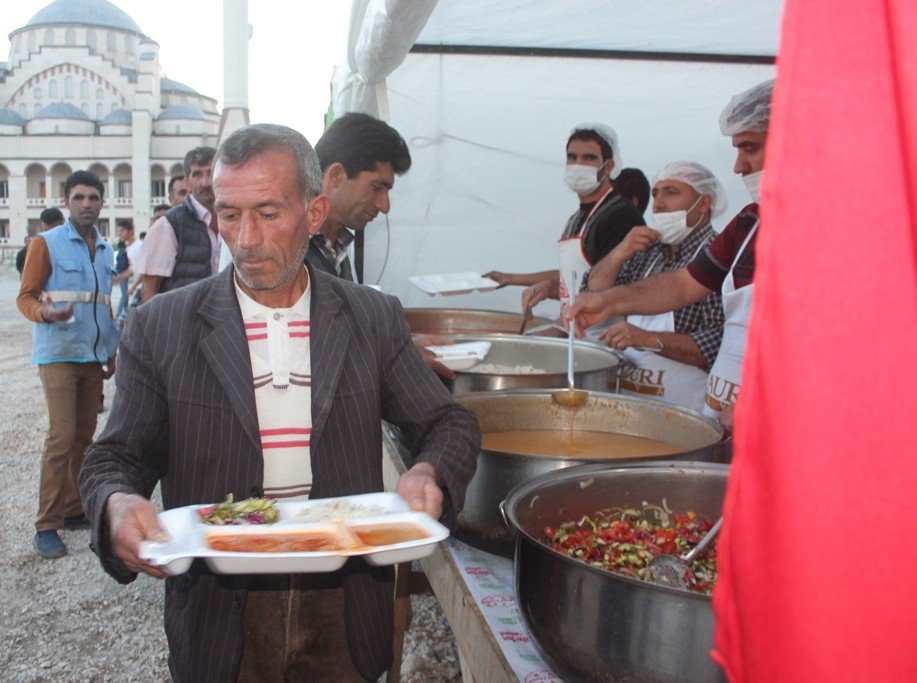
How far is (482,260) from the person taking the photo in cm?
515

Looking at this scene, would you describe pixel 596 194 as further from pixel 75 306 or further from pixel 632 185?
pixel 75 306

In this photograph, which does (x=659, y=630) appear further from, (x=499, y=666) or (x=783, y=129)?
(x=783, y=129)

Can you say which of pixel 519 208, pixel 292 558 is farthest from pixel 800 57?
pixel 519 208

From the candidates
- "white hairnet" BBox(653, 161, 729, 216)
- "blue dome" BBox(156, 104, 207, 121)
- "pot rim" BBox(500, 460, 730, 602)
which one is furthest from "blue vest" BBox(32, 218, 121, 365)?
"blue dome" BBox(156, 104, 207, 121)

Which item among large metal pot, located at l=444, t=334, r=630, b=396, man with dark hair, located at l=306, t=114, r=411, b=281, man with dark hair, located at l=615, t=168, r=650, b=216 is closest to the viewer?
large metal pot, located at l=444, t=334, r=630, b=396

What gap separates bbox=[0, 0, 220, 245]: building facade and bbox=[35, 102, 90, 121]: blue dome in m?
0.06

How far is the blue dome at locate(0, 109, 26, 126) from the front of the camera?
146 ft

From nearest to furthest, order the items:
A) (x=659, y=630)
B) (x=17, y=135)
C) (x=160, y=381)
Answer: (x=659, y=630) → (x=160, y=381) → (x=17, y=135)

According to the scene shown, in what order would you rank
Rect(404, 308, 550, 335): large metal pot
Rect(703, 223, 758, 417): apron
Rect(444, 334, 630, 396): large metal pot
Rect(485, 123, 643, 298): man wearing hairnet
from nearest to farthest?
1. Rect(444, 334, 630, 396): large metal pot
2. Rect(703, 223, 758, 417): apron
3. Rect(404, 308, 550, 335): large metal pot
4. Rect(485, 123, 643, 298): man wearing hairnet

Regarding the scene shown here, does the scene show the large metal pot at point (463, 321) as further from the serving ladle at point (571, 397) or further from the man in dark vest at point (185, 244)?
the serving ladle at point (571, 397)

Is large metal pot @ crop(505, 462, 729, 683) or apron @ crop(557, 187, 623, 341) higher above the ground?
apron @ crop(557, 187, 623, 341)

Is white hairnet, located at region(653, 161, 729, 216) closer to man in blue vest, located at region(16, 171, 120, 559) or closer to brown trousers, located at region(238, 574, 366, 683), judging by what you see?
brown trousers, located at region(238, 574, 366, 683)

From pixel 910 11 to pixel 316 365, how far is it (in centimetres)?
116

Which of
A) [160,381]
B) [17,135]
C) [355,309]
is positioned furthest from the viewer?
[17,135]
